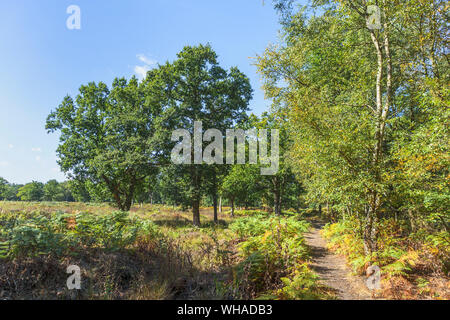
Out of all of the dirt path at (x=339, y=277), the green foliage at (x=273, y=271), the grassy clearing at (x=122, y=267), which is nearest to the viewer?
the grassy clearing at (x=122, y=267)

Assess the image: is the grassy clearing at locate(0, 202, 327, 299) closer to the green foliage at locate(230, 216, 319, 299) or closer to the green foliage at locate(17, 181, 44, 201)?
the green foliage at locate(230, 216, 319, 299)

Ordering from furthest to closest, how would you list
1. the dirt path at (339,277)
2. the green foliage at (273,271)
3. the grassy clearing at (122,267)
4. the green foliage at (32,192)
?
the green foliage at (32,192) → the dirt path at (339,277) → the green foliage at (273,271) → the grassy clearing at (122,267)

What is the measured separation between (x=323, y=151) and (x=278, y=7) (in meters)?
5.05

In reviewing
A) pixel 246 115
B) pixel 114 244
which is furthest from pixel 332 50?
pixel 114 244

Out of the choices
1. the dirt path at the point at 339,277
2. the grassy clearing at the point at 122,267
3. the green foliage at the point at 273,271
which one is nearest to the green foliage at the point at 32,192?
the grassy clearing at the point at 122,267

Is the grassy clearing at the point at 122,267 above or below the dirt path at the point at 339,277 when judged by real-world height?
above

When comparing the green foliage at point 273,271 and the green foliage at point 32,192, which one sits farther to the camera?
the green foliage at point 32,192

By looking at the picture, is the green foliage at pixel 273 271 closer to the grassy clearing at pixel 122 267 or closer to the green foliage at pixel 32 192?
the grassy clearing at pixel 122 267

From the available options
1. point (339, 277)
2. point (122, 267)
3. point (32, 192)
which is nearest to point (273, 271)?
point (339, 277)

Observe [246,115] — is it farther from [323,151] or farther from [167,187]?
[323,151]

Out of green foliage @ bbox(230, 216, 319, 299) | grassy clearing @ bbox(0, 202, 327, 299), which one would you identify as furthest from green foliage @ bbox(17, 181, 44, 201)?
green foliage @ bbox(230, 216, 319, 299)

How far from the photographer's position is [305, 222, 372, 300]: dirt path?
17.4ft

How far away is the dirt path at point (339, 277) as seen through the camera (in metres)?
5.30

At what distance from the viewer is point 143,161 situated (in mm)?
15781
